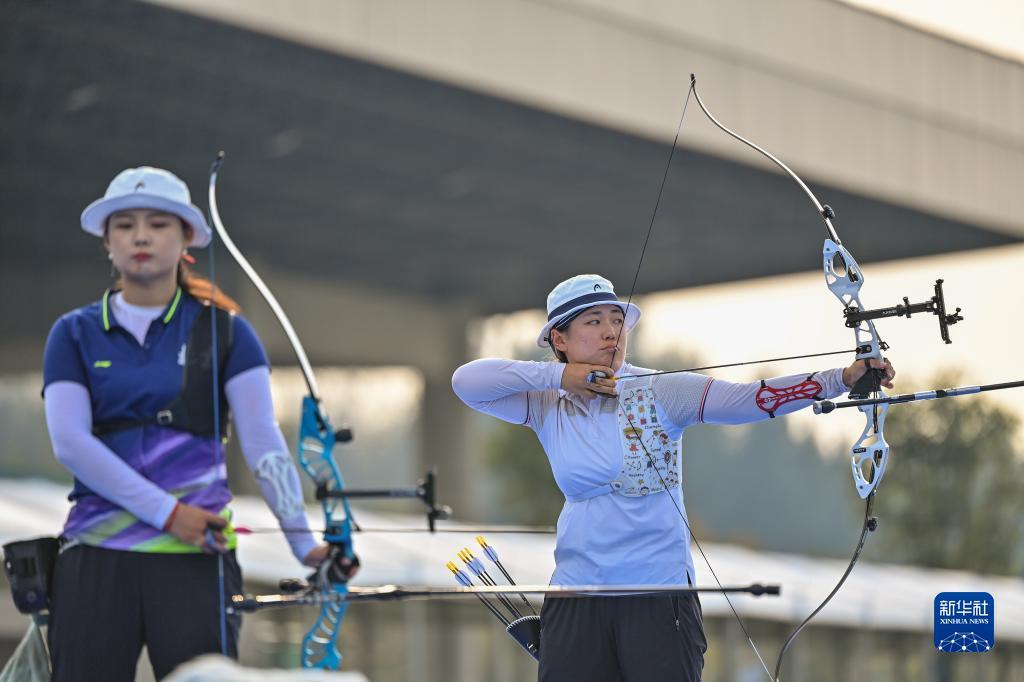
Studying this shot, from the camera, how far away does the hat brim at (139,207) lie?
3.23 meters

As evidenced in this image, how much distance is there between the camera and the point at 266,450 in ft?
10.6

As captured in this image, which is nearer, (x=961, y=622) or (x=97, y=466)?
(x=97, y=466)

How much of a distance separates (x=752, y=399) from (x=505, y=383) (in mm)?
512

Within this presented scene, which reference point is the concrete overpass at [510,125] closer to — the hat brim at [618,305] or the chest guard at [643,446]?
the hat brim at [618,305]

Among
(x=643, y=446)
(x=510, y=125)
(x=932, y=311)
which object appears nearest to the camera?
(x=932, y=311)

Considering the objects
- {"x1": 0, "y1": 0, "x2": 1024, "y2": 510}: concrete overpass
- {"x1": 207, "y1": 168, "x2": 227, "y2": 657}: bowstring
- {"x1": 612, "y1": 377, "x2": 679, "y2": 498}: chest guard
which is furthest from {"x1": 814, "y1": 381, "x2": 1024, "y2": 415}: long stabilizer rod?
{"x1": 0, "y1": 0, "x2": 1024, "y2": 510}: concrete overpass

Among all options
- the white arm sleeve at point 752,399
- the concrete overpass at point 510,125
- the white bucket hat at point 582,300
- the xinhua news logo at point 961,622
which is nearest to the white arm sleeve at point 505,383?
the white bucket hat at point 582,300

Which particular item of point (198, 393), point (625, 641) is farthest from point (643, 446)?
point (198, 393)

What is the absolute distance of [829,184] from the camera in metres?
13.5

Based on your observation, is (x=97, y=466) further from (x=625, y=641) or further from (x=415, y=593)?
(x=625, y=641)

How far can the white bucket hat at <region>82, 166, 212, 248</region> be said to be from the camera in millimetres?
3225

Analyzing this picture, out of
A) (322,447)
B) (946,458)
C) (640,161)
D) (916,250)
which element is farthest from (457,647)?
(322,447)

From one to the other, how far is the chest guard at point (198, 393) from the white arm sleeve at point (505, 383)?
48 cm

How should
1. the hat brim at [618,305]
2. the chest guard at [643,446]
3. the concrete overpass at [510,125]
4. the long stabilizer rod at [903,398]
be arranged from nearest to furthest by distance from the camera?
1. the long stabilizer rod at [903,398]
2. the chest guard at [643,446]
3. the hat brim at [618,305]
4. the concrete overpass at [510,125]
